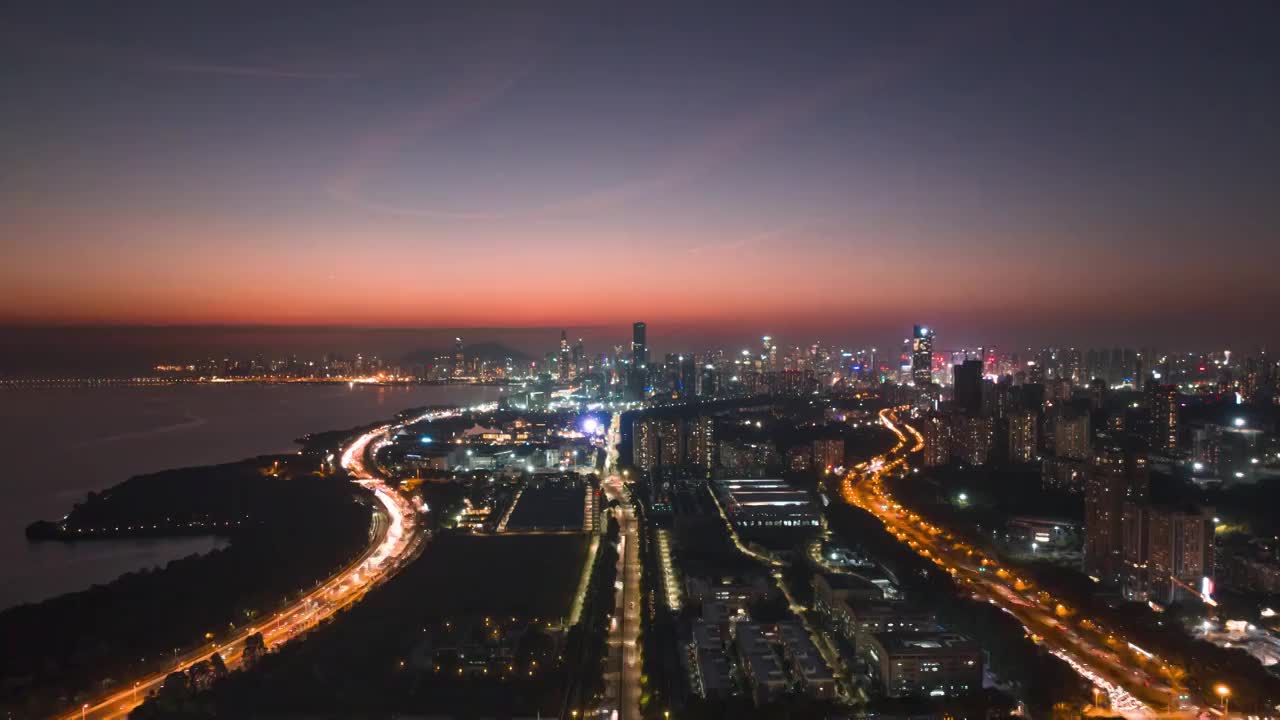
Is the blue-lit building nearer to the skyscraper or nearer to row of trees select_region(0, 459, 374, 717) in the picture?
row of trees select_region(0, 459, 374, 717)

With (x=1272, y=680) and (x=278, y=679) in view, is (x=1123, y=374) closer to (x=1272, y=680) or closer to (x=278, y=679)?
(x=1272, y=680)

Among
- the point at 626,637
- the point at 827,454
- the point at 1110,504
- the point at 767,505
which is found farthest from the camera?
the point at 827,454

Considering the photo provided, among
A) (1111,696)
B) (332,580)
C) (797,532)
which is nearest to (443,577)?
(332,580)

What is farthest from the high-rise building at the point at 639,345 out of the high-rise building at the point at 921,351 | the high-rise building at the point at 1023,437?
the high-rise building at the point at 1023,437

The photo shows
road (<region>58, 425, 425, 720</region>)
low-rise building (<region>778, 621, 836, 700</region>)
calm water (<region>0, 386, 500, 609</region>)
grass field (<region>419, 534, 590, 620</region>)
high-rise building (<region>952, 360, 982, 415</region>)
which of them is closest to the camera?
Answer: road (<region>58, 425, 425, 720</region>)

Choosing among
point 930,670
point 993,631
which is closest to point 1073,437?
point 993,631

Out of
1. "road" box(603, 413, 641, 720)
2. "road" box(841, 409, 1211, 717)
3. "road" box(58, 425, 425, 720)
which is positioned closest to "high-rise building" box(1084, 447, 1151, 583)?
"road" box(841, 409, 1211, 717)

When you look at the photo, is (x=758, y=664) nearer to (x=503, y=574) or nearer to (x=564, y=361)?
(x=503, y=574)
